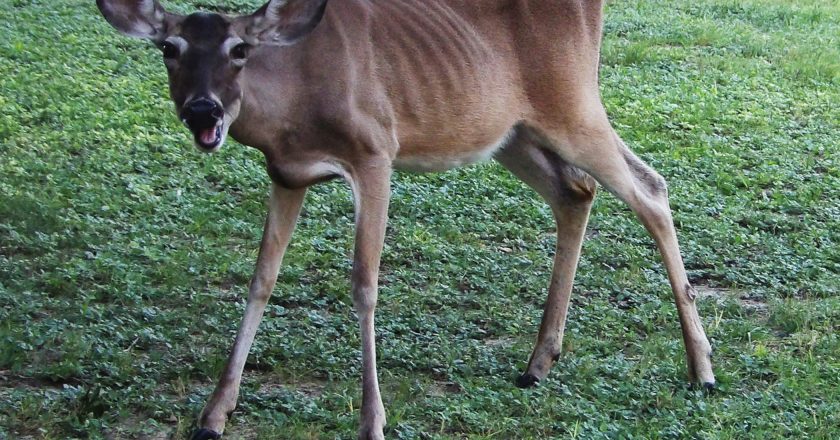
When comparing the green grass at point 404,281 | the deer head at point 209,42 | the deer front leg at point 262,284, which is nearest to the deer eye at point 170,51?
the deer head at point 209,42

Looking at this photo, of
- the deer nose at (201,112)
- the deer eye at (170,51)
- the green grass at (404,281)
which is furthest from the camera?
the green grass at (404,281)

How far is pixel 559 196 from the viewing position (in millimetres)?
6621

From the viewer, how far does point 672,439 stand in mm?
5449

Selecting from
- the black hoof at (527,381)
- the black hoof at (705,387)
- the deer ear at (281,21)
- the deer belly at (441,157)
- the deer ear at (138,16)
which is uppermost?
the deer ear at (281,21)

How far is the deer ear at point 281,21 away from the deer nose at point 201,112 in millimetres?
474

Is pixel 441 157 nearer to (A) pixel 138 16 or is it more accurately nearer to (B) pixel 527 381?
(B) pixel 527 381

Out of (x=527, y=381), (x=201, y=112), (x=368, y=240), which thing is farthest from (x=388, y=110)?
A: (x=527, y=381)

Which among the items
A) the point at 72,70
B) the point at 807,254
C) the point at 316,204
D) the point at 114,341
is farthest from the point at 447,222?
the point at 72,70

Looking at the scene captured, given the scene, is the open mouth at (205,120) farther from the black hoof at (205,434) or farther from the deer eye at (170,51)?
the black hoof at (205,434)

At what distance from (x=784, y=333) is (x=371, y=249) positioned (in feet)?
8.28

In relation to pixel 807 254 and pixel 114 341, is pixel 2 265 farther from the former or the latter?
pixel 807 254

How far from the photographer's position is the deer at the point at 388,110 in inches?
209

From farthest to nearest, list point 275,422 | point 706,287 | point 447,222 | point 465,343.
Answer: point 447,222, point 706,287, point 465,343, point 275,422

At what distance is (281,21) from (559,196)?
1.91 m
